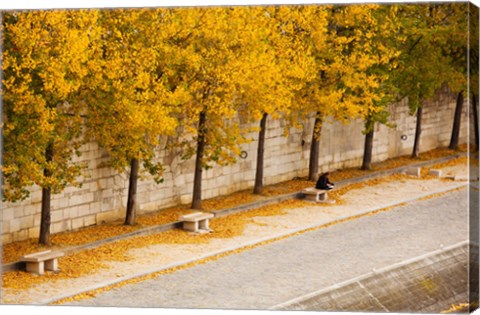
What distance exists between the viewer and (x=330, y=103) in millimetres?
34312

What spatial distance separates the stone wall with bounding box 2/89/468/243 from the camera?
107ft

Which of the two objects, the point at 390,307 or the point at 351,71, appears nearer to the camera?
the point at 390,307

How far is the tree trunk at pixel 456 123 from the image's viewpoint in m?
A: 31.1

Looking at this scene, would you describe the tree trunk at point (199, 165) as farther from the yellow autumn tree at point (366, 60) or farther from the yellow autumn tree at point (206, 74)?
the yellow autumn tree at point (366, 60)

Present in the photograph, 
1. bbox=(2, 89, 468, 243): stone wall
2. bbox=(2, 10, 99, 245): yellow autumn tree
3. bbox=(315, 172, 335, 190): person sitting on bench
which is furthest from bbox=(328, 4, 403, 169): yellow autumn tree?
bbox=(2, 10, 99, 245): yellow autumn tree

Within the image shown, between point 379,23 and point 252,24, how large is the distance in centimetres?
244

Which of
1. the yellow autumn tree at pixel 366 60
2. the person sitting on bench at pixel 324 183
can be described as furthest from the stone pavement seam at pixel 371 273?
the yellow autumn tree at pixel 366 60

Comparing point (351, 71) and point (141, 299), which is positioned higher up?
point (351, 71)

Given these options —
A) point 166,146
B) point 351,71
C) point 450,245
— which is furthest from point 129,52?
point 450,245

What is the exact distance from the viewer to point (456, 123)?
104ft

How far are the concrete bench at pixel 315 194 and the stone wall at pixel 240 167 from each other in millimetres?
638

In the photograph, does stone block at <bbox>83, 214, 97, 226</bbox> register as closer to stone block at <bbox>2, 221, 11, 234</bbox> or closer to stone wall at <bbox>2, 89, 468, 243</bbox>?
stone wall at <bbox>2, 89, 468, 243</bbox>

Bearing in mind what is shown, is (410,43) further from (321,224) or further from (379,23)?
(321,224)

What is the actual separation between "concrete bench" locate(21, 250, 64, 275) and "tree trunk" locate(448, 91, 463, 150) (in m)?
7.47
